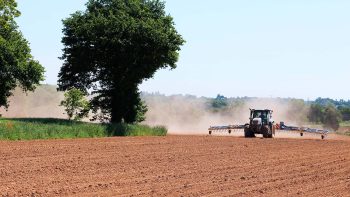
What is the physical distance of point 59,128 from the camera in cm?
4034

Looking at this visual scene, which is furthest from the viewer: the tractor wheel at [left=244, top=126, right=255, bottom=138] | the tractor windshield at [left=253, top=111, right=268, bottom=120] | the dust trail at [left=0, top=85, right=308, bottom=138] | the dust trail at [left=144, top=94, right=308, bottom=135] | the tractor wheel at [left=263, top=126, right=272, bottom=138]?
the dust trail at [left=0, top=85, right=308, bottom=138]

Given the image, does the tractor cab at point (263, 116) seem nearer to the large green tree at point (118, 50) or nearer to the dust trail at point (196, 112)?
the large green tree at point (118, 50)

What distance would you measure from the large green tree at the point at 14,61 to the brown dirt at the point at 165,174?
31426mm

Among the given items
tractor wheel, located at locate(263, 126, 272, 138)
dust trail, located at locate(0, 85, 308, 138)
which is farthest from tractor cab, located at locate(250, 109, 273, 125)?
dust trail, located at locate(0, 85, 308, 138)

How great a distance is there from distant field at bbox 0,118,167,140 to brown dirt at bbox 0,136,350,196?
9.95m

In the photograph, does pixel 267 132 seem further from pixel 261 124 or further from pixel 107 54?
pixel 107 54

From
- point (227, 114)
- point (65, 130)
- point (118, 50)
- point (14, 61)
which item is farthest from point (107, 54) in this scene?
point (227, 114)

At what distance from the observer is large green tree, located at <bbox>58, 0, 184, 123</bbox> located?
53.5 meters

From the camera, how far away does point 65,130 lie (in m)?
41.1

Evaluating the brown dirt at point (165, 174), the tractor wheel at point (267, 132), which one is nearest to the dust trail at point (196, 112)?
the tractor wheel at point (267, 132)

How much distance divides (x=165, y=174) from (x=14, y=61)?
42697 millimetres

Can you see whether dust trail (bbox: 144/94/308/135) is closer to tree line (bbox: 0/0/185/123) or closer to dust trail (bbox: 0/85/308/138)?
dust trail (bbox: 0/85/308/138)

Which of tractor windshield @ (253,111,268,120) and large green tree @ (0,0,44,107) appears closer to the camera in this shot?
tractor windshield @ (253,111,268,120)

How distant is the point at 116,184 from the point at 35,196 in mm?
2935
